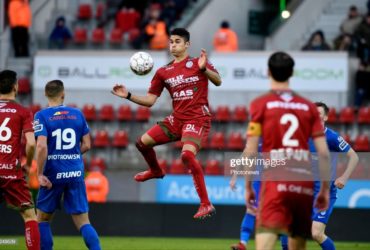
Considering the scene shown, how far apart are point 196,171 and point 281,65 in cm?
384

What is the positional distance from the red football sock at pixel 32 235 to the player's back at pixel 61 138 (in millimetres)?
538

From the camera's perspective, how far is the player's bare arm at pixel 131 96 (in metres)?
11.6

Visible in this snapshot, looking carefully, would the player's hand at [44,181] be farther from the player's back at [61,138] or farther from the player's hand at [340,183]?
the player's hand at [340,183]

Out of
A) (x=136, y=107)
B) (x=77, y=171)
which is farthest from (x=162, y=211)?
(x=77, y=171)

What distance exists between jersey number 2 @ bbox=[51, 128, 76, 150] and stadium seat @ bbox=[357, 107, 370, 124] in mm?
11469

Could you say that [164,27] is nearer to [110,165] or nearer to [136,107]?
[136,107]

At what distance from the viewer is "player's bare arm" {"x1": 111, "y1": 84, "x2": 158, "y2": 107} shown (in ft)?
38.1

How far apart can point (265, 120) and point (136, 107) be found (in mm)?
14516

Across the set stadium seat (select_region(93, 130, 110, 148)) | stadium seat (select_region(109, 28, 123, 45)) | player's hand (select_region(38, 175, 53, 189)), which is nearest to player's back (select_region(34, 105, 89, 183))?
player's hand (select_region(38, 175, 53, 189))

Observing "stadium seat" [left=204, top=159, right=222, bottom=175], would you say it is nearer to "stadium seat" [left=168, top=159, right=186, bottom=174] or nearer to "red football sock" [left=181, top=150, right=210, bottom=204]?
"stadium seat" [left=168, top=159, right=186, bottom=174]

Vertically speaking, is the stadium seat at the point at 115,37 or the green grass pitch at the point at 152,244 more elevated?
the stadium seat at the point at 115,37

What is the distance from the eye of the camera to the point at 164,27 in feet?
77.7

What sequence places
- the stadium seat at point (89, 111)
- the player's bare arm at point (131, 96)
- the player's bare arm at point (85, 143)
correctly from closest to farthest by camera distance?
the player's bare arm at point (85, 143) < the player's bare arm at point (131, 96) < the stadium seat at point (89, 111)

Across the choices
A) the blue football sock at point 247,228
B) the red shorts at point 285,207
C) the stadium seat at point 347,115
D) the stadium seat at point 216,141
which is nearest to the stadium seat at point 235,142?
the stadium seat at point 216,141
